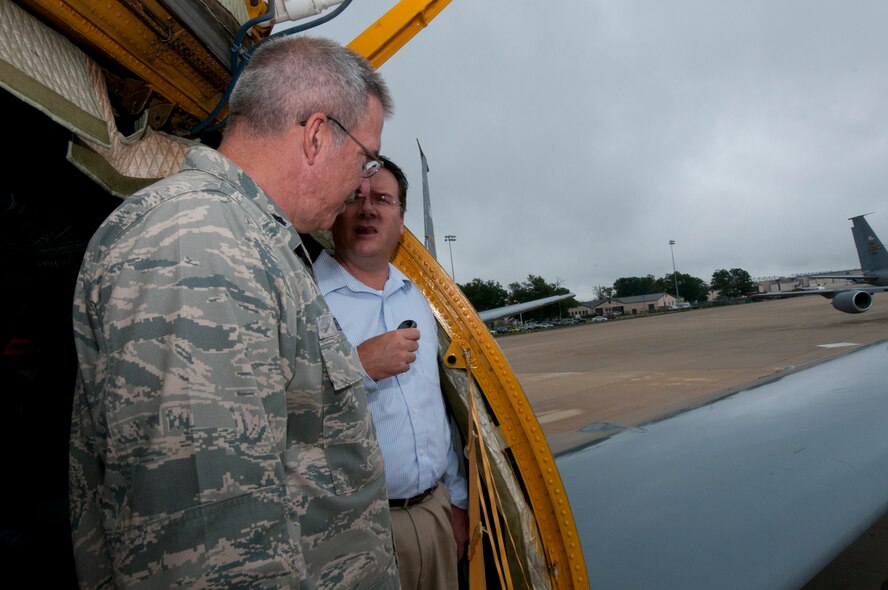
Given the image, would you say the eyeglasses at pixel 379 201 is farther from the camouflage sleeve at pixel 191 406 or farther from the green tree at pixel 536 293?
the green tree at pixel 536 293

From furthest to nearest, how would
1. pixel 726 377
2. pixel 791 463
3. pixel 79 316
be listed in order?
pixel 726 377, pixel 791 463, pixel 79 316

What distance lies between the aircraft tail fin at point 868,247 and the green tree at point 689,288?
8416cm

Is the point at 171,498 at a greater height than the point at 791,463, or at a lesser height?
greater

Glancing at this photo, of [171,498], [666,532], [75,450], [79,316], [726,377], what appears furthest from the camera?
[726,377]

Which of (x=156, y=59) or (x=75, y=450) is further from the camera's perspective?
(x=156, y=59)

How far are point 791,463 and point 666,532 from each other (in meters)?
1.04

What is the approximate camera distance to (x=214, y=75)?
1.86 meters

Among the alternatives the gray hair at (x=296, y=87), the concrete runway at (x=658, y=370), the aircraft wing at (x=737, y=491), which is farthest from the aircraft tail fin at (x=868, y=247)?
the gray hair at (x=296, y=87)

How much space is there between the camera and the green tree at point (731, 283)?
3782 inches

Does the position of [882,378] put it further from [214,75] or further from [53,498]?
[53,498]

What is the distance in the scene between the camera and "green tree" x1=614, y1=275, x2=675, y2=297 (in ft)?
348

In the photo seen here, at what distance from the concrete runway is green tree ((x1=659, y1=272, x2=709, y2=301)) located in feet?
295

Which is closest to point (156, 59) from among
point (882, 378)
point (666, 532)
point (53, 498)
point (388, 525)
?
point (388, 525)

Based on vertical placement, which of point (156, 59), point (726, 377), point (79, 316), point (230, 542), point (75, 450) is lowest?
A: point (726, 377)
